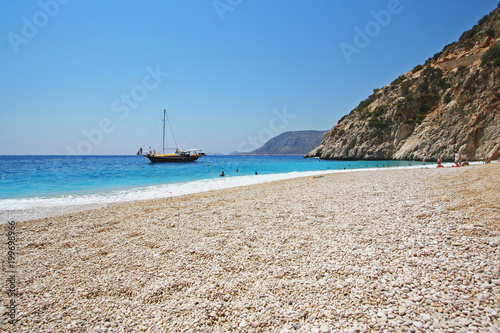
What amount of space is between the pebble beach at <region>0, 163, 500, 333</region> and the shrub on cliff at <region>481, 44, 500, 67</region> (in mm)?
A: 52942

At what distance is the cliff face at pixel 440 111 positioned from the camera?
43531mm

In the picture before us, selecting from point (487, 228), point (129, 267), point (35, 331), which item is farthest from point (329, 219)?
point (35, 331)

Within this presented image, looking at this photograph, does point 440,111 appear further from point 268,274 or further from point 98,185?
point 268,274

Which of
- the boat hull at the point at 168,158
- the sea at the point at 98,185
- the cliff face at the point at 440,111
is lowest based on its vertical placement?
the sea at the point at 98,185

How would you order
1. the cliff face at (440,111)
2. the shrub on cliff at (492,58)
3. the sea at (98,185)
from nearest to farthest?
the sea at (98,185) → the shrub on cliff at (492,58) → the cliff face at (440,111)

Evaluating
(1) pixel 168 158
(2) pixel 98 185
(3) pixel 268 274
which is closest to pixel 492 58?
(3) pixel 268 274

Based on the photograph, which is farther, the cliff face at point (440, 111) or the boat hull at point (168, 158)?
the boat hull at point (168, 158)

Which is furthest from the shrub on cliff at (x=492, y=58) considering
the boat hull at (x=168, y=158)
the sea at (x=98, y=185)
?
the boat hull at (x=168, y=158)

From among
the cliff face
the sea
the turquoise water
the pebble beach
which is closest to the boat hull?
the turquoise water

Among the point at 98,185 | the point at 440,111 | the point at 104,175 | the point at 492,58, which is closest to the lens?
the point at 98,185

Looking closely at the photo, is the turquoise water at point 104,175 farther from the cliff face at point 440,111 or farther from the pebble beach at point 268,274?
the pebble beach at point 268,274

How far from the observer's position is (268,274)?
4188 millimetres

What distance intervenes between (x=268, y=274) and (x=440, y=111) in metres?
62.1

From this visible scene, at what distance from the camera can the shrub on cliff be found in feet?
→ 142
